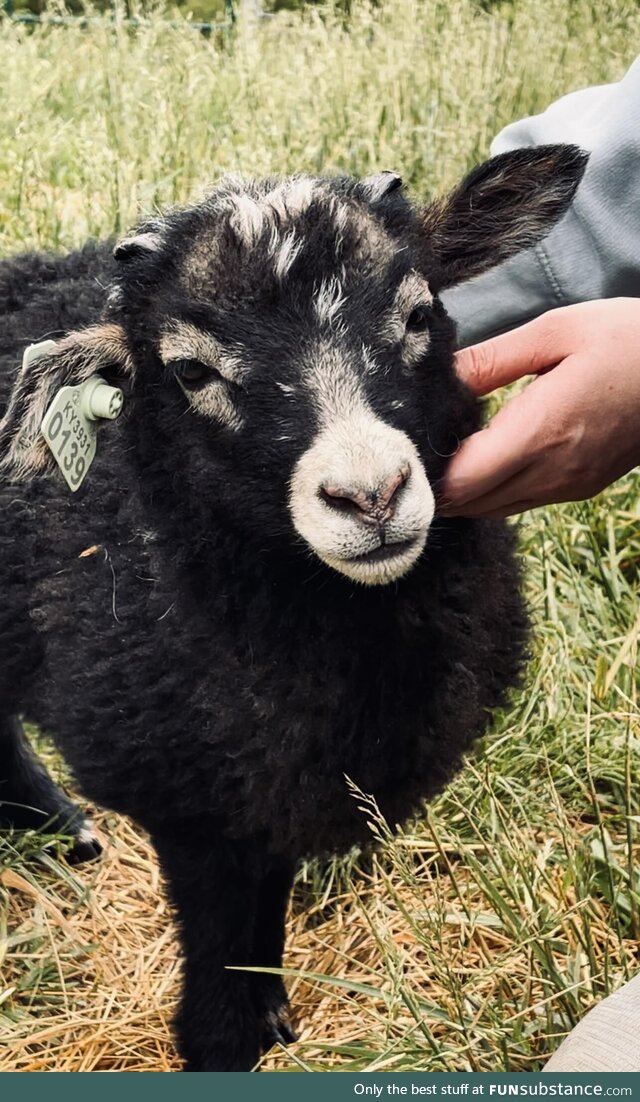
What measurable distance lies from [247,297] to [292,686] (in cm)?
78

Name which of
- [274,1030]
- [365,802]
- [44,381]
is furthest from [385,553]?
[274,1030]

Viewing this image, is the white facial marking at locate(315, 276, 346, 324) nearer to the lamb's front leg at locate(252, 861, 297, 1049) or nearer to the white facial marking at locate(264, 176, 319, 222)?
the white facial marking at locate(264, 176, 319, 222)

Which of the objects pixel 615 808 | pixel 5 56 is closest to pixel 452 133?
pixel 5 56

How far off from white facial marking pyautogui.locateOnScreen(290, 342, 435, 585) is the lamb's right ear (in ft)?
1.82

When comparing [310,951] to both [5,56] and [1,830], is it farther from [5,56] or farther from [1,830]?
[5,56]

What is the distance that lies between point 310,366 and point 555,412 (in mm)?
451

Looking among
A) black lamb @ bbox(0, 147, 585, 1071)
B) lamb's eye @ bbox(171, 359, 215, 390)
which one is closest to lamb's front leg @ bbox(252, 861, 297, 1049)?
black lamb @ bbox(0, 147, 585, 1071)

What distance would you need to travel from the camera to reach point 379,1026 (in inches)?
103

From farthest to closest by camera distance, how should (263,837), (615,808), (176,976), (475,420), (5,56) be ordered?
(5,56) < (615,808) < (176,976) < (263,837) < (475,420)

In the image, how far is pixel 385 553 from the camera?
193 centimetres

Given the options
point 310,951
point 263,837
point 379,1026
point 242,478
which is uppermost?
point 242,478

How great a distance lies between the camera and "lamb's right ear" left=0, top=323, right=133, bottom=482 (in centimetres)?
233

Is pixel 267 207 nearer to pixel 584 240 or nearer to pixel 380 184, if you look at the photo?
pixel 380 184

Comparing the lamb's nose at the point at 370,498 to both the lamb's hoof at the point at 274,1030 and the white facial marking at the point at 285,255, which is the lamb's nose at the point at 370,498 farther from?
the lamb's hoof at the point at 274,1030
